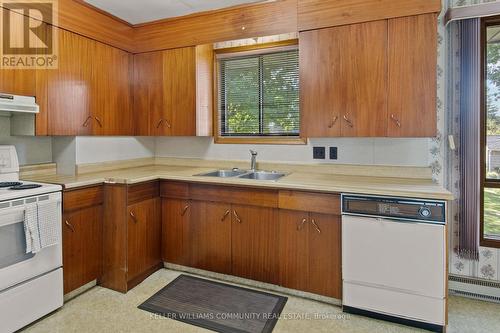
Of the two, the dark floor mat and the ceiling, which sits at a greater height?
the ceiling

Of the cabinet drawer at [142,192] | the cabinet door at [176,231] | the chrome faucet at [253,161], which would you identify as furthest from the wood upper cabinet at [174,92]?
the cabinet door at [176,231]

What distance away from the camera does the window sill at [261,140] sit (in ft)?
9.83

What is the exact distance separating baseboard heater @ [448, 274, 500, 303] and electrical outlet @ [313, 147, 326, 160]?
4.65 ft

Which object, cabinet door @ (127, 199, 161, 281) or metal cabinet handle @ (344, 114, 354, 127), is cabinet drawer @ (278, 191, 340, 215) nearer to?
metal cabinet handle @ (344, 114, 354, 127)

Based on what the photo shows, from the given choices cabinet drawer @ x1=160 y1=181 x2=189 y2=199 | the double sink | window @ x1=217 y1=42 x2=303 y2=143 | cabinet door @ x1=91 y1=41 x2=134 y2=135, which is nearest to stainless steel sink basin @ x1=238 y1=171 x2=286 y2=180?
the double sink

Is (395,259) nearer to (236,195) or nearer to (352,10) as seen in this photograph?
(236,195)

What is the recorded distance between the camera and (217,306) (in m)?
2.30

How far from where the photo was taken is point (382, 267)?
206 centimetres

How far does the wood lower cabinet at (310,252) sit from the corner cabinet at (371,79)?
712 millimetres

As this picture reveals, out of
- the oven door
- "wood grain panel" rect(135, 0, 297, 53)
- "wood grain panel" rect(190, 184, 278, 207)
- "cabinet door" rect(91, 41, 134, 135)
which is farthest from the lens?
"cabinet door" rect(91, 41, 134, 135)

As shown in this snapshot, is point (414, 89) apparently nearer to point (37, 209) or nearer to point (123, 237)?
point (123, 237)

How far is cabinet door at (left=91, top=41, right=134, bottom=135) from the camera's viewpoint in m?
2.89

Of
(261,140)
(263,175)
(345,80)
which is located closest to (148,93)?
(261,140)

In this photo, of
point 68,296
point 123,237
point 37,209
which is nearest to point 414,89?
point 123,237
